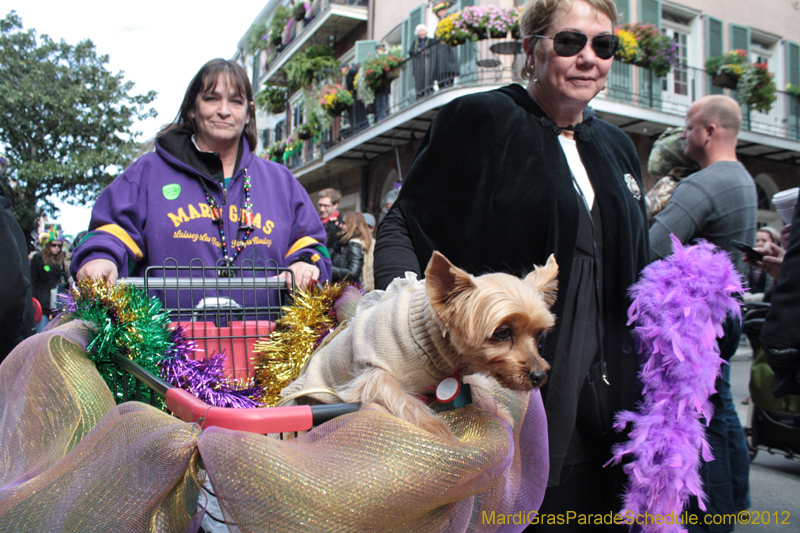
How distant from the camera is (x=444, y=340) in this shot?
4.56 feet

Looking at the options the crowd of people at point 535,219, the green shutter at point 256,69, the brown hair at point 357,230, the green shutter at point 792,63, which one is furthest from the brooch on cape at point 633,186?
the green shutter at point 256,69

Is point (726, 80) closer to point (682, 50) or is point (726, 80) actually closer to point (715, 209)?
point (682, 50)

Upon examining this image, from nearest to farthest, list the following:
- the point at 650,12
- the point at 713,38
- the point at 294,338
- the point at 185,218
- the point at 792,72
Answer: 1. the point at 294,338
2. the point at 185,218
3. the point at 650,12
4. the point at 713,38
5. the point at 792,72

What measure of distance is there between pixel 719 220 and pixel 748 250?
0.20 m

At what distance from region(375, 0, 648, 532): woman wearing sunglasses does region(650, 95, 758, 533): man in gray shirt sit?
0.93 m

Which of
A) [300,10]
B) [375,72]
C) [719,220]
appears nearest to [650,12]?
[375,72]

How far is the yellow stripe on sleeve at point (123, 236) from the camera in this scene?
223cm

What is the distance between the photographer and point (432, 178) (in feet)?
6.32

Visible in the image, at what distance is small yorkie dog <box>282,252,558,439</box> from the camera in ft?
4.21

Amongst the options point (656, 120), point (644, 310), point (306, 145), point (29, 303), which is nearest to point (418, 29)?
point (656, 120)

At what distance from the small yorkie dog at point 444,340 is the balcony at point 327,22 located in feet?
62.9

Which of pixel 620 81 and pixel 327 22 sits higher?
pixel 327 22

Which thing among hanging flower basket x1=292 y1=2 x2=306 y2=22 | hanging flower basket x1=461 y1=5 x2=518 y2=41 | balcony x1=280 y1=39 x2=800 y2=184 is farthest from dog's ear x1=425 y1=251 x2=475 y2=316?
hanging flower basket x1=292 y1=2 x2=306 y2=22

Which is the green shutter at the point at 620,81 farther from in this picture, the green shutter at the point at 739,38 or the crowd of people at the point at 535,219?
the crowd of people at the point at 535,219
